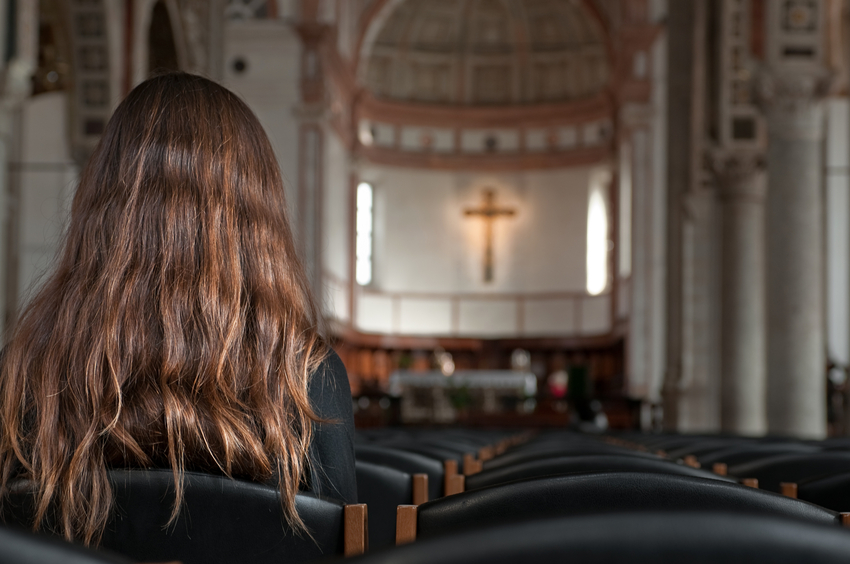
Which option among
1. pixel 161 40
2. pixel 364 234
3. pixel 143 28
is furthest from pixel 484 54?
pixel 143 28

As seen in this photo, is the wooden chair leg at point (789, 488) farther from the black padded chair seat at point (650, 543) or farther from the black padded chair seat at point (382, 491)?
the black padded chair seat at point (650, 543)

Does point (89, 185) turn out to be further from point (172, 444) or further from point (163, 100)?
point (172, 444)

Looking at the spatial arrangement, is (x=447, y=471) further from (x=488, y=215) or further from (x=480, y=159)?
(x=480, y=159)

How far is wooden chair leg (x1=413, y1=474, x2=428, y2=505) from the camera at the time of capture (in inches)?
78.8

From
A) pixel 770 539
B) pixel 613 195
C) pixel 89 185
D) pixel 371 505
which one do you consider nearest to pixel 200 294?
pixel 89 185

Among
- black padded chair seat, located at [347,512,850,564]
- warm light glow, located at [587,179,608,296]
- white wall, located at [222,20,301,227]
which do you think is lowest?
black padded chair seat, located at [347,512,850,564]

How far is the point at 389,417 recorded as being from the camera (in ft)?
50.3

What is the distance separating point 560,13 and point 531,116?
236cm

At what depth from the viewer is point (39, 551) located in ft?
2.84

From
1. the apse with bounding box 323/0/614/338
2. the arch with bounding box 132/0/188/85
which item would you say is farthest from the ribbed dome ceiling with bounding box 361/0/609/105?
the arch with bounding box 132/0/188/85

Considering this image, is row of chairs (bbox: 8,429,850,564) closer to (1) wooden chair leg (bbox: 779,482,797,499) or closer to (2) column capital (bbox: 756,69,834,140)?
(1) wooden chair leg (bbox: 779,482,797,499)

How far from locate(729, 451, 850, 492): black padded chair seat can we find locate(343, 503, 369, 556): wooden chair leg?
1351 mm

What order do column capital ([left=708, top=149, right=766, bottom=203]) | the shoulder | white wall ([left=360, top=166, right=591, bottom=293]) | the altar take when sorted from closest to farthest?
the shoulder
column capital ([left=708, top=149, right=766, bottom=203])
the altar
white wall ([left=360, top=166, right=591, bottom=293])

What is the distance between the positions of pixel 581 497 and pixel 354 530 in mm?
322
